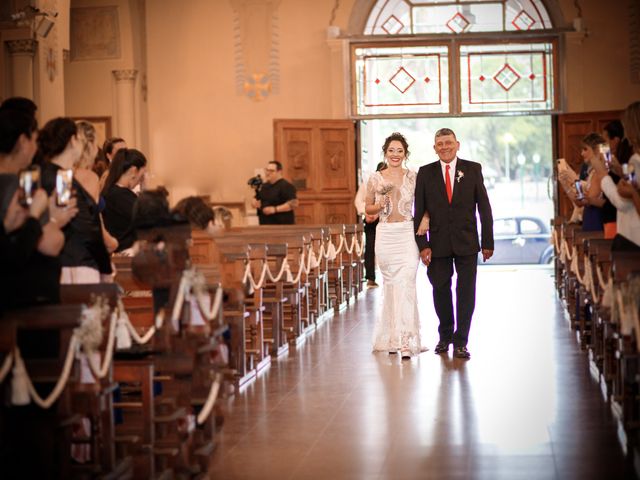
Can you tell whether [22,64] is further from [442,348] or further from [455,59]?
[455,59]

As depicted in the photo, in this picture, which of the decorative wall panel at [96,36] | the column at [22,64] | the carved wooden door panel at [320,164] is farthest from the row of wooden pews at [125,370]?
the decorative wall panel at [96,36]

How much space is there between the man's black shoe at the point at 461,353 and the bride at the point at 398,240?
0.35 metres

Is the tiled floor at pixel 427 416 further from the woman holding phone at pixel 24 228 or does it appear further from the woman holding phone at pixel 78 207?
the woman holding phone at pixel 24 228

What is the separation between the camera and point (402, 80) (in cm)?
1869

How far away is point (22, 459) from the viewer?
443 cm

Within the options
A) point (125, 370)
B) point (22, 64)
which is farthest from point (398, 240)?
point (22, 64)

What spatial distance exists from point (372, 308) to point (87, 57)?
849cm

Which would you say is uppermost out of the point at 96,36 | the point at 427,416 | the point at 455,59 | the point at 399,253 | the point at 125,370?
the point at 96,36

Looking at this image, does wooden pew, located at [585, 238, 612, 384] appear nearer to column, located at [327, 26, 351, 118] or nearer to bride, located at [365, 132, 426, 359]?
bride, located at [365, 132, 426, 359]

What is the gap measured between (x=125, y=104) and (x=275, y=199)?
483cm

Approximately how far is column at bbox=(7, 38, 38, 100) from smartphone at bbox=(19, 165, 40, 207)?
871 centimetres

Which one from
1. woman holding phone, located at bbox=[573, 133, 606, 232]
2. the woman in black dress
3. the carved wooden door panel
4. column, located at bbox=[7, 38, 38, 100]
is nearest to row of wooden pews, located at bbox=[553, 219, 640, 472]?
woman holding phone, located at bbox=[573, 133, 606, 232]

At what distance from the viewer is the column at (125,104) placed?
1903cm

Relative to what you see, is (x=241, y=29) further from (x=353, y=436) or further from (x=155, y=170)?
(x=353, y=436)
